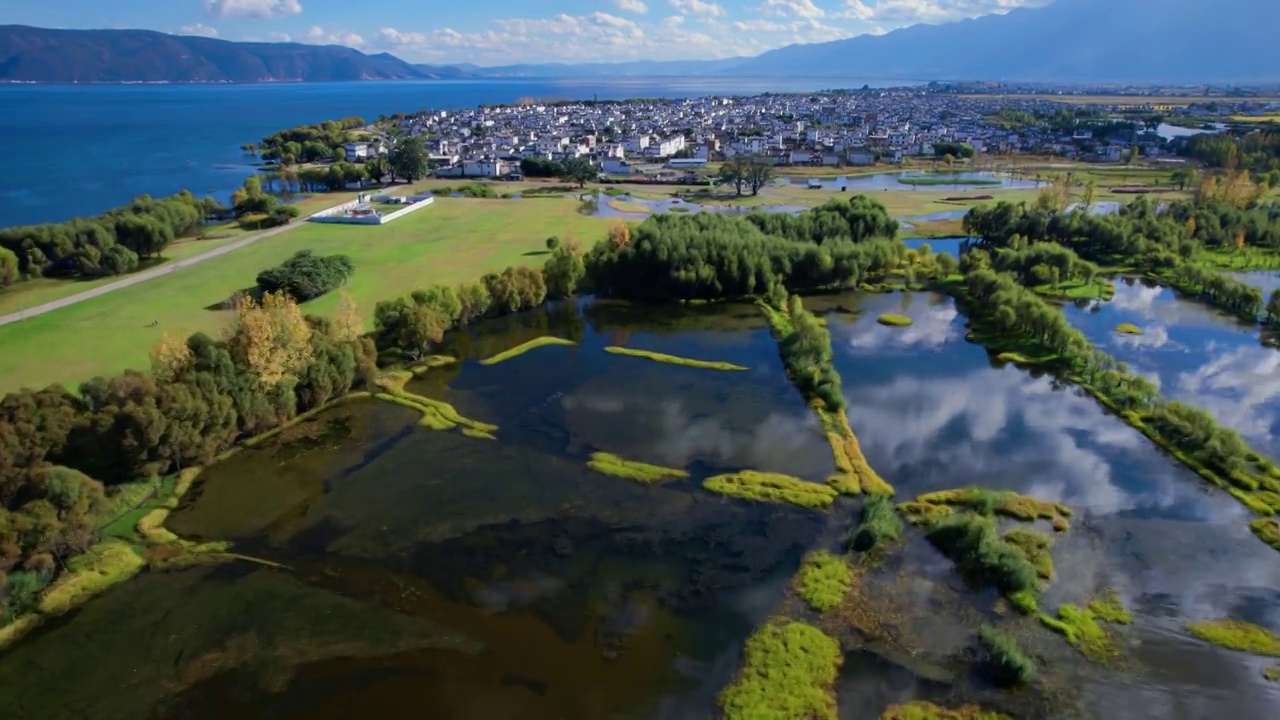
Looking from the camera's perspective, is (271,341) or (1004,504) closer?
(1004,504)

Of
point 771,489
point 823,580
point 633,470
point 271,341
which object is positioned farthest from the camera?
point 271,341

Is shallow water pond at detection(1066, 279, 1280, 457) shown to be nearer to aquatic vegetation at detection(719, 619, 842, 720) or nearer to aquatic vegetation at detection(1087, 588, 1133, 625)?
aquatic vegetation at detection(1087, 588, 1133, 625)

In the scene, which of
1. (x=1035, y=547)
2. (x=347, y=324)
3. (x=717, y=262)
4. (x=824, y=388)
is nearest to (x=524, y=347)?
(x=347, y=324)

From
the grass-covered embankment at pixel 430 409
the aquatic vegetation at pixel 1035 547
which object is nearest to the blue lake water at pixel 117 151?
the grass-covered embankment at pixel 430 409

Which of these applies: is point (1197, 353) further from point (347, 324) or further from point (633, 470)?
point (347, 324)

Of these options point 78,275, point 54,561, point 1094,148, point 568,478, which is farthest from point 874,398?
point 1094,148

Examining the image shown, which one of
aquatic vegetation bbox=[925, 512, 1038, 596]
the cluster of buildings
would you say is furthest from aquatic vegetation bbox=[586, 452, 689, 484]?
the cluster of buildings
